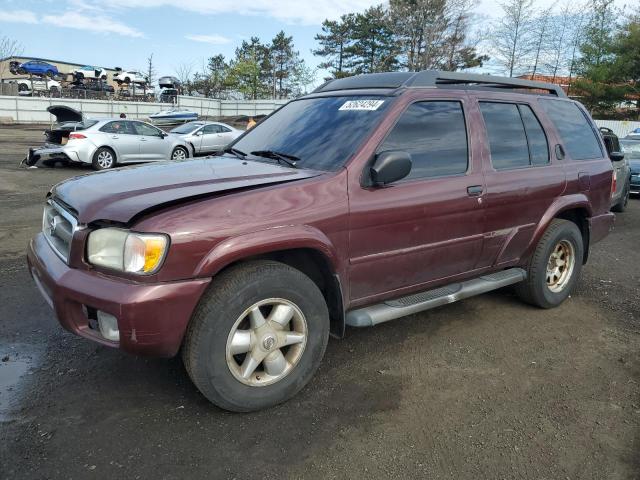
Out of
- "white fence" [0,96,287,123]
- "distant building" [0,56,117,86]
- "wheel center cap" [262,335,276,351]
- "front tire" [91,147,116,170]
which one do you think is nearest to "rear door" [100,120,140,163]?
"front tire" [91,147,116,170]

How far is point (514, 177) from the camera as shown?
397cm

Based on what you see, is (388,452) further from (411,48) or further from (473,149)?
(411,48)

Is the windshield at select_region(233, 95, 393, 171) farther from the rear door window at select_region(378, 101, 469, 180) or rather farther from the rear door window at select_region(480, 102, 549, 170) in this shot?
the rear door window at select_region(480, 102, 549, 170)

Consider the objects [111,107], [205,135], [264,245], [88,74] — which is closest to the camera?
[264,245]

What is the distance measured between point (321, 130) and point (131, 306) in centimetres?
179

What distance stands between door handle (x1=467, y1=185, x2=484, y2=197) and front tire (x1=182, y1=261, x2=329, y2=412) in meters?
1.41

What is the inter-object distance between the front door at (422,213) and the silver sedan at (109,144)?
1198cm

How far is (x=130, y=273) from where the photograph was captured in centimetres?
250

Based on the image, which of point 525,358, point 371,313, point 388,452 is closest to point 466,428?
point 388,452

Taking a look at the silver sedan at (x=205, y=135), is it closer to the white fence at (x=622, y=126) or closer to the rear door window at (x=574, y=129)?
the rear door window at (x=574, y=129)

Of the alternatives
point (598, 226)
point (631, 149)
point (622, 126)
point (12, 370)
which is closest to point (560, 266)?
point (598, 226)

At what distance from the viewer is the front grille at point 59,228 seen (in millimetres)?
2832

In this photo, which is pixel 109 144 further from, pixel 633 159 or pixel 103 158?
pixel 633 159

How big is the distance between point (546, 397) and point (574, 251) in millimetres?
2043
